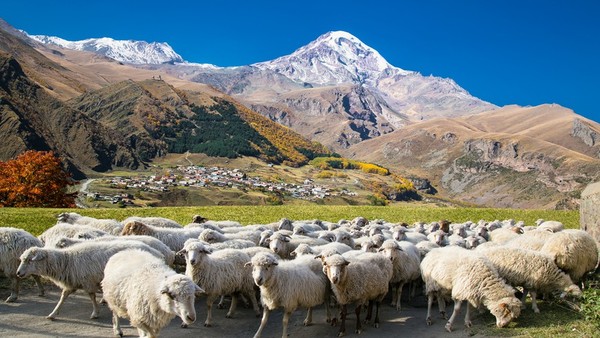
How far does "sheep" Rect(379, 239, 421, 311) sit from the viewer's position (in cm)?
1473

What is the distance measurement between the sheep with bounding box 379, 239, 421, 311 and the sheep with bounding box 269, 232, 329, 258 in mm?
3230

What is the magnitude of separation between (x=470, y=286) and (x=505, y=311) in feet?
3.28

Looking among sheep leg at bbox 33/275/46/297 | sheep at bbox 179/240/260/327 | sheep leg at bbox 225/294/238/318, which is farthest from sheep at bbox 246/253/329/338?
sheep leg at bbox 33/275/46/297

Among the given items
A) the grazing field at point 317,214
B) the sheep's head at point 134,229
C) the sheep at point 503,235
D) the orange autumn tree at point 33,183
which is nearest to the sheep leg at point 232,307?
the sheep's head at point 134,229

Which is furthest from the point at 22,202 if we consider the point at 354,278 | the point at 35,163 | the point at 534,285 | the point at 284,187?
the point at 284,187

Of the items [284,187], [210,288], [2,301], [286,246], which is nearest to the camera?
[210,288]

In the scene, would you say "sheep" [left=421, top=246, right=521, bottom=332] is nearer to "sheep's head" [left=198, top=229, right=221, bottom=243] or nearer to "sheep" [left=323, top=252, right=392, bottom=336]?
"sheep" [left=323, top=252, right=392, bottom=336]

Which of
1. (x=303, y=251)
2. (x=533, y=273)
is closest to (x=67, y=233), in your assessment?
(x=303, y=251)

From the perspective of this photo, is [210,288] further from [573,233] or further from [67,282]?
[573,233]

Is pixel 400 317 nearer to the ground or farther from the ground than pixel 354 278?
nearer to the ground

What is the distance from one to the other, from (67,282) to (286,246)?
7.24 m

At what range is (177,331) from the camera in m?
12.4

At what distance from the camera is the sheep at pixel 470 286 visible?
37.9ft

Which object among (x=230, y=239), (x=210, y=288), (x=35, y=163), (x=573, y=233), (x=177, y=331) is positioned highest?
(x=35, y=163)
